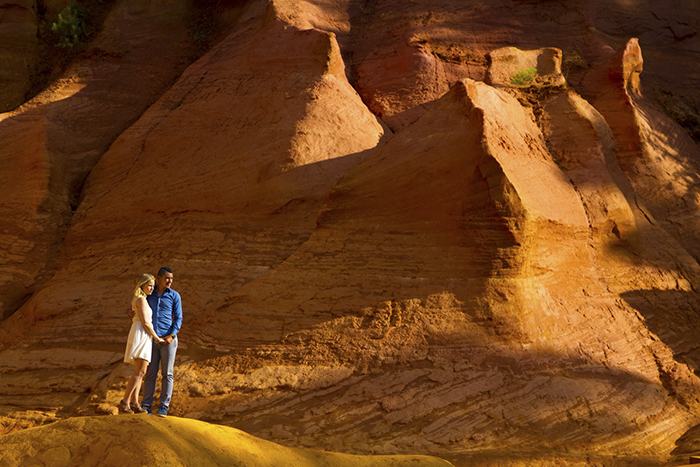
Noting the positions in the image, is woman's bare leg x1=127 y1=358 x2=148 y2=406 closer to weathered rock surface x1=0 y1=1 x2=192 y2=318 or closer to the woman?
the woman

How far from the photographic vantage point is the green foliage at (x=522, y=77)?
8.34 meters

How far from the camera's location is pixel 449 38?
34.1 feet

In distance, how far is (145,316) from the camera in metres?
4.88

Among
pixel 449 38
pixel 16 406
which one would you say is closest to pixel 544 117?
pixel 449 38

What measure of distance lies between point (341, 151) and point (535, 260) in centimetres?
317

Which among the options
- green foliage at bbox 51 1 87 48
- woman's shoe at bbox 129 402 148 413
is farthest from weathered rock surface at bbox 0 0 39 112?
woman's shoe at bbox 129 402 148 413

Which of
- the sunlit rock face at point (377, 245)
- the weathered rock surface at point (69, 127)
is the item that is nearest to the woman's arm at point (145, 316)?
the sunlit rock face at point (377, 245)

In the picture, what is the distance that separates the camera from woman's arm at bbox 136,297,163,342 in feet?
16.0

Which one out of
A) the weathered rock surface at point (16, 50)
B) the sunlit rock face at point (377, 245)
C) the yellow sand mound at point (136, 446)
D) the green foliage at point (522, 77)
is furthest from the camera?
the weathered rock surface at point (16, 50)

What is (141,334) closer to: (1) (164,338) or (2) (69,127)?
(1) (164,338)

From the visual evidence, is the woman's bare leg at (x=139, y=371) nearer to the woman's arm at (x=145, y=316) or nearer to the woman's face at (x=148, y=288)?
the woman's arm at (x=145, y=316)

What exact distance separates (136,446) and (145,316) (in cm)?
197

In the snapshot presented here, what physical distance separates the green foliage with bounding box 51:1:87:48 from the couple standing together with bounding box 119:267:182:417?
8.62 metres

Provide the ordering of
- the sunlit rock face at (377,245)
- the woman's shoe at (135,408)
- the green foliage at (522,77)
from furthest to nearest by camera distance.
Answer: the green foliage at (522,77), the sunlit rock face at (377,245), the woman's shoe at (135,408)
